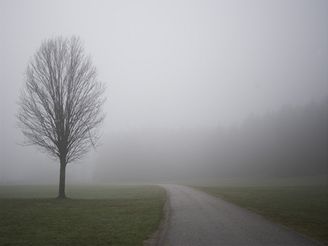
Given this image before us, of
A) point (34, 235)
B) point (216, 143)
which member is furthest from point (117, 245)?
point (216, 143)

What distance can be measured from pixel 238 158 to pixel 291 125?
87.9 ft

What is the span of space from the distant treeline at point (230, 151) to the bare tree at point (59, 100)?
98428mm

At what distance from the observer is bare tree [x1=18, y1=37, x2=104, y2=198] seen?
25.8 m

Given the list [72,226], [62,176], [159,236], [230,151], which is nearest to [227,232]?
[159,236]

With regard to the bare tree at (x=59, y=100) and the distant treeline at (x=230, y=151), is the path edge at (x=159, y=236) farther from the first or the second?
the distant treeline at (x=230, y=151)

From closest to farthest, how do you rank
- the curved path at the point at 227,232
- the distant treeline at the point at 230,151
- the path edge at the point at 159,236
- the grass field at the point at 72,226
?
the path edge at the point at 159,236, the curved path at the point at 227,232, the grass field at the point at 72,226, the distant treeline at the point at 230,151

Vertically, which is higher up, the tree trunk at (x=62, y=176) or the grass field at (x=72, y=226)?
the tree trunk at (x=62, y=176)

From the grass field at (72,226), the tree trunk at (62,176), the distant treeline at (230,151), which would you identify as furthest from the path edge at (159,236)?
the distant treeline at (230,151)

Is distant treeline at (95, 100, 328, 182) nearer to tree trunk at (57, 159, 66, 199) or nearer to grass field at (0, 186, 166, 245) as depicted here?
tree trunk at (57, 159, 66, 199)

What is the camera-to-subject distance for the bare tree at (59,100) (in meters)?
25.8

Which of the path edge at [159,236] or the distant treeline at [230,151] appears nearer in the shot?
the path edge at [159,236]

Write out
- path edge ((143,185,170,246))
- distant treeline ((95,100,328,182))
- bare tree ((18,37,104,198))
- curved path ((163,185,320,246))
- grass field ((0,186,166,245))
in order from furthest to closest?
distant treeline ((95,100,328,182)), bare tree ((18,37,104,198)), grass field ((0,186,166,245)), curved path ((163,185,320,246)), path edge ((143,185,170,246))

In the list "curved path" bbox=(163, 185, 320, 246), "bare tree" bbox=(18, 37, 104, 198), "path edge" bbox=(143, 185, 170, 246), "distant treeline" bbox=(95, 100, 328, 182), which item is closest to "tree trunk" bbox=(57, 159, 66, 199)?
"bare tree" bbox=(18, 37, 104, 198)

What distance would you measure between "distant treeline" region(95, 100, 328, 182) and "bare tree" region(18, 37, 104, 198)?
98.4 metres
